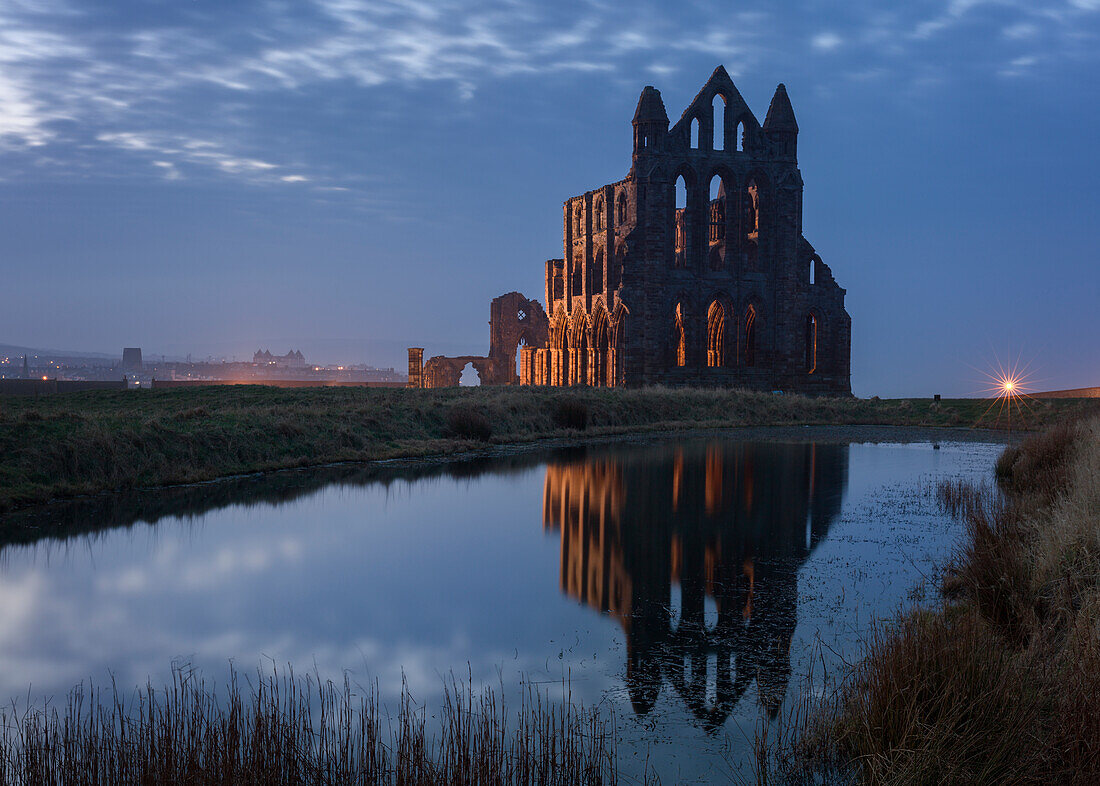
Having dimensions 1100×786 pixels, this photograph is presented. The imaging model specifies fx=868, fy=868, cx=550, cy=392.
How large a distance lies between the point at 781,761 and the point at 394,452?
19.0 metres

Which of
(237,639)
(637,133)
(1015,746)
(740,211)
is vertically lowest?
(237,639)

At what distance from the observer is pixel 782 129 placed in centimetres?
5366

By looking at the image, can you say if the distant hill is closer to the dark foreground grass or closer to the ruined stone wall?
the ruined stone wall

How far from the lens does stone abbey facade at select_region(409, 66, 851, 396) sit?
50.9 meters

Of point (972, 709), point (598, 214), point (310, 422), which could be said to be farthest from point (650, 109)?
point (972, 709)

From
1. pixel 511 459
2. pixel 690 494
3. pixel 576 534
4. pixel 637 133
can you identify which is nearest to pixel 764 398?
pixel 637 133

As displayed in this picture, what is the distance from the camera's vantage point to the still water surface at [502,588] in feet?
22.4

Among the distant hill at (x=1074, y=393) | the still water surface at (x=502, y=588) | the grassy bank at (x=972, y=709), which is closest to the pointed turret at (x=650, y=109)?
the distant hill at (x=1074, y=393)

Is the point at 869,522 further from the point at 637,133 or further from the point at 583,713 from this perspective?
the point at 637,133

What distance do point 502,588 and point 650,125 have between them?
4545 centimetres

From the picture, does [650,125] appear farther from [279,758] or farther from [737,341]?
[279,758]

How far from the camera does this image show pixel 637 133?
169 ft

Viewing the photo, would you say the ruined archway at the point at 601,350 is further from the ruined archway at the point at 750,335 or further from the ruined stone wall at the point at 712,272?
the ruined archway at the point at 750,335

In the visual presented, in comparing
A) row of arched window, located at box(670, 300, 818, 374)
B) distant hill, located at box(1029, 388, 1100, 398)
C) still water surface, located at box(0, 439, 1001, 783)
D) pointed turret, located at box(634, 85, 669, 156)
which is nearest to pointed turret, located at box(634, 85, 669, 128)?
pointed turret, located at box(634, 85, 669, 156)
